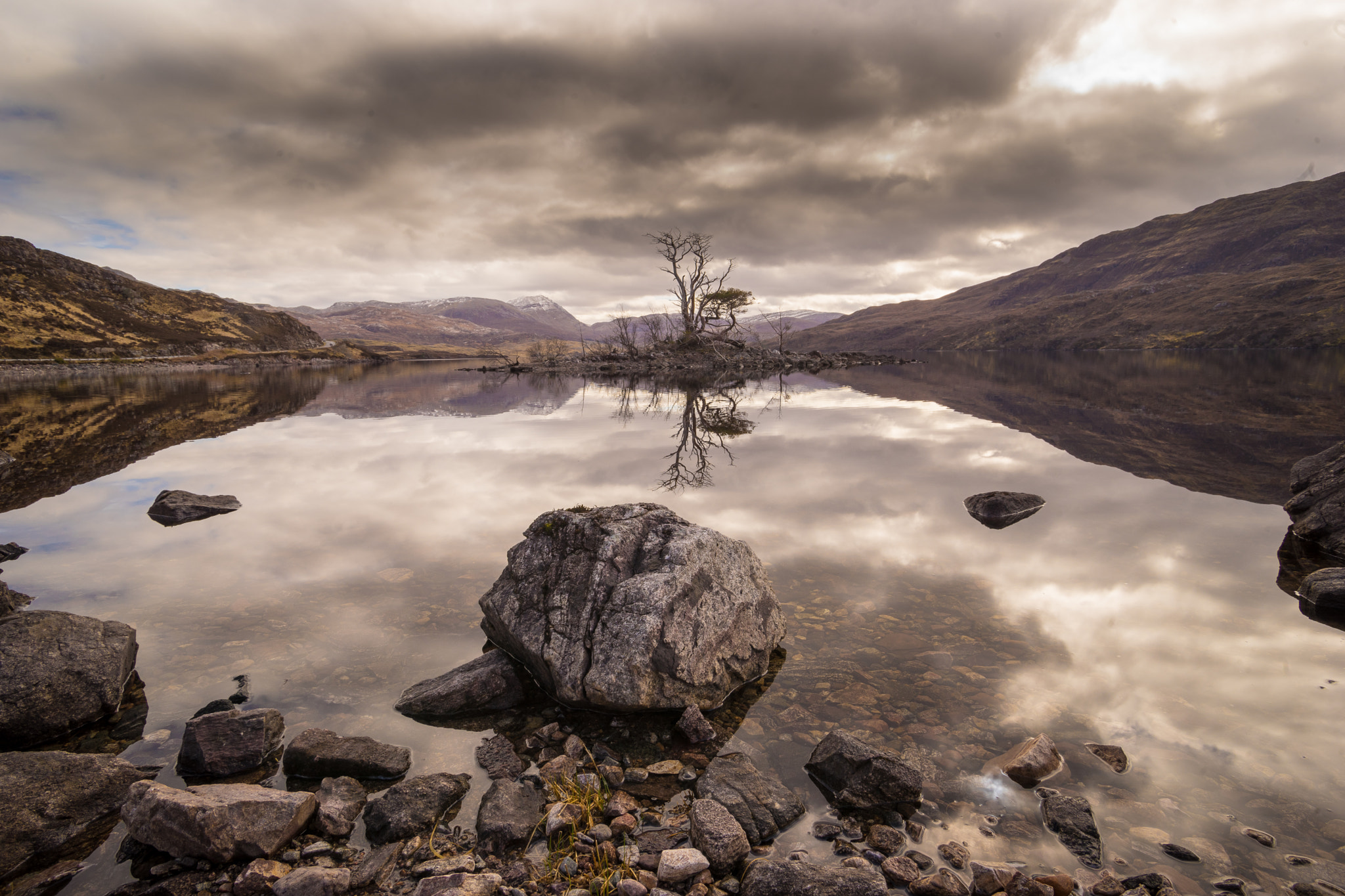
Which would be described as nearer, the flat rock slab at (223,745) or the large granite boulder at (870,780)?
the large granite boulder at (870,780)

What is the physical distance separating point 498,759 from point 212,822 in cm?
262

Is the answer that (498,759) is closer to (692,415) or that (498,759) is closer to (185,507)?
(185,507)

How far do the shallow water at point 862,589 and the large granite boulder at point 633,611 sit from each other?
0.56 meters

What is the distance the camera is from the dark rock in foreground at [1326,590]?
34.0 feet

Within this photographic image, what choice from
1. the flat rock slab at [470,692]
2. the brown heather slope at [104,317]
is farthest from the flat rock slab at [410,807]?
the brown heather slope at [104,317]

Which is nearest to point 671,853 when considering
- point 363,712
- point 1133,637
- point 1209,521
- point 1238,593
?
point 363,712

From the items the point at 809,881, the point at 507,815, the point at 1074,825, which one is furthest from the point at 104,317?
the point at 1074,825

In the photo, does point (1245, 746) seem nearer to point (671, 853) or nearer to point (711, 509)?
point (671, 853)

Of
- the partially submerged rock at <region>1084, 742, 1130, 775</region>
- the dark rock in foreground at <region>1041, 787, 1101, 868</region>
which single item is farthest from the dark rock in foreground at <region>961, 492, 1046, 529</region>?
the dark rock in foreground at <region>1041, 787, 1101, 868</region>

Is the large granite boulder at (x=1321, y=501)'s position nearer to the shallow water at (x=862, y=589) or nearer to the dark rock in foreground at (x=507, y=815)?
the shallow water at (x=862, y=589)

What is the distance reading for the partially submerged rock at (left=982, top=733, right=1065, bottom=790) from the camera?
6.29 metres

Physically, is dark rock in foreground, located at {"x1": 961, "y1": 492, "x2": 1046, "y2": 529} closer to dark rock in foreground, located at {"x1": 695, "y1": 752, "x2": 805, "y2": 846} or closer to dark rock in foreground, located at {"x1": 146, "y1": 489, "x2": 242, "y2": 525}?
dark rock in foreground, located at {"x1": 695, "y1": 752, "x2": 805, "y2": 846}

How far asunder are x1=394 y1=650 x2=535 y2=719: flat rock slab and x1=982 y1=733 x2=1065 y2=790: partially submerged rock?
5.85 meters

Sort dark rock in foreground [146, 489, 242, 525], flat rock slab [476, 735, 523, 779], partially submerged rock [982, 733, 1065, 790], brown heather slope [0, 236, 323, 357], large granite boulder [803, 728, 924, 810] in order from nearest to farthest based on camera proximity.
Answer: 1. large granite boulder [803, 728, 924, 810]
2. partially submerged rock [982, 733, 1065, 790]
3. flat rock slab [476, 735, 523, 779]
4. dark rock in foreground [146, 489, 242, 525]
5. brown heather slope [0, 236, 323, 357]
